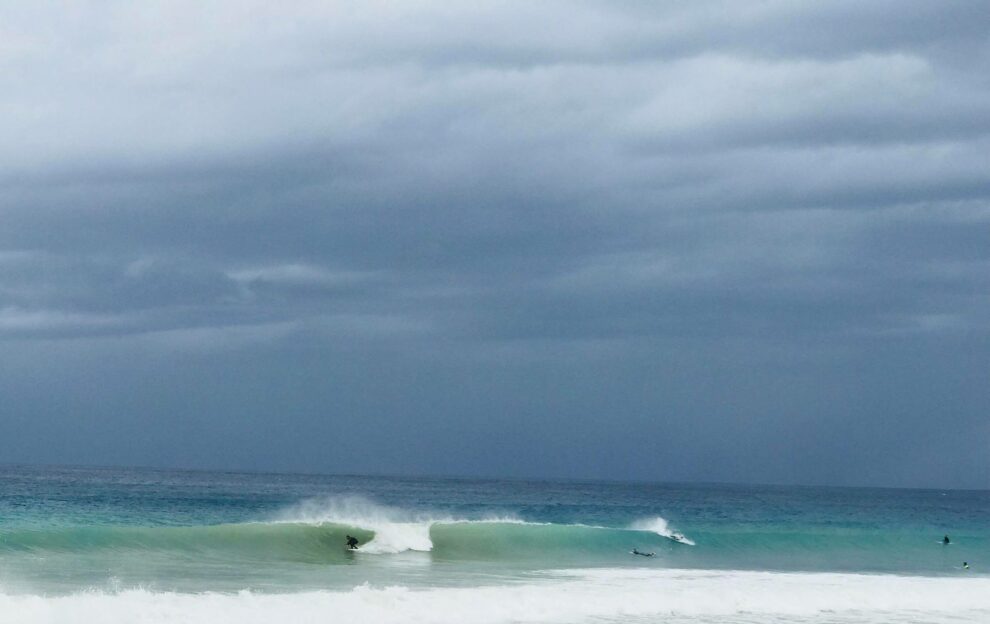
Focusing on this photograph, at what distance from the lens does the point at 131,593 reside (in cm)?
1792

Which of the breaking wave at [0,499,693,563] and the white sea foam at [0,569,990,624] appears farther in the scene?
the breaking wave at [0,499,693,563]

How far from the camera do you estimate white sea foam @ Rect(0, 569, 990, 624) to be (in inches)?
650

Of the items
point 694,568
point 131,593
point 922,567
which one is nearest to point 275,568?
point 131,593

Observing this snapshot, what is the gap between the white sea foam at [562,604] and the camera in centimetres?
1650

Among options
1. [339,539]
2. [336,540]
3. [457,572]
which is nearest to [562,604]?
[457,572]

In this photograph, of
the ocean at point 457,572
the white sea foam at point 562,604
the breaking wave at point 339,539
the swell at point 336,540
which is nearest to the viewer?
the white sea foam at point 562,604

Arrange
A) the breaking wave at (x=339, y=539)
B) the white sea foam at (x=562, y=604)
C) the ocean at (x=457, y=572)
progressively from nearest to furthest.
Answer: the white sea foam at (x=562, y=604) → the ocean at (x=457, y=572) → the breaking wave at (x=339, y=539)

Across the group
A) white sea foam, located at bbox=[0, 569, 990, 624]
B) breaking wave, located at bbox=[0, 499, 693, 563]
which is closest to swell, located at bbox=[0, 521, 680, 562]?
breaking wave, located at bbox=[0, 499, 693, 563]

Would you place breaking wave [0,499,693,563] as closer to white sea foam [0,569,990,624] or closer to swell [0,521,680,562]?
swell [0,521,680,562]

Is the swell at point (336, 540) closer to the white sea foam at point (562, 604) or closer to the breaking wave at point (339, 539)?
the breaking wave at point (339, 539)

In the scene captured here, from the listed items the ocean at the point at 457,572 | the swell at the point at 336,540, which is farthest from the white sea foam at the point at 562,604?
the swell at the point at 336,540

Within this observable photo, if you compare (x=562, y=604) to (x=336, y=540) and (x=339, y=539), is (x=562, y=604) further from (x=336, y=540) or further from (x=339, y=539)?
(x=339, y=539)

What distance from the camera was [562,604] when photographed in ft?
61.9

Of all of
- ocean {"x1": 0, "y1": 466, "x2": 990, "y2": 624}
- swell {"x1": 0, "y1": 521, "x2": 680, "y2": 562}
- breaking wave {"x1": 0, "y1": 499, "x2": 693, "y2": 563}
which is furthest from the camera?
breaking wave {"x1": 0, "y1": 499, "x2": 693, "y2": 563}
